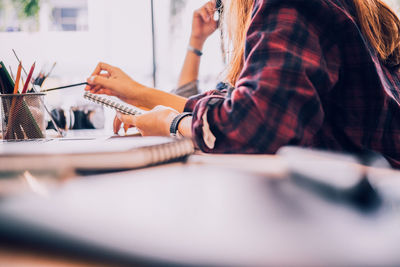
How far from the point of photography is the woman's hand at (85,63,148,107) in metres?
1.09

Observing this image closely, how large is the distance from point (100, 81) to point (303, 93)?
2.43 feet

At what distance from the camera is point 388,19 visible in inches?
30.4

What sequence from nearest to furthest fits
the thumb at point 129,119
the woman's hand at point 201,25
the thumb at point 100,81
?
the thumb at point 129,119 < the thumb at point 100,81 < the woman's hand at point 201,25

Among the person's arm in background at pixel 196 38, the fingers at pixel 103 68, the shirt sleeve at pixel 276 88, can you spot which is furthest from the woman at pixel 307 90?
the person's arm in background at pixel 196 38

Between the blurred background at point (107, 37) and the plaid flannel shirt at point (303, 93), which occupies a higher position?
the blurred background at point (107, 37)

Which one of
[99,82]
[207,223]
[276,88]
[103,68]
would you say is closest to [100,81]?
[99,82]

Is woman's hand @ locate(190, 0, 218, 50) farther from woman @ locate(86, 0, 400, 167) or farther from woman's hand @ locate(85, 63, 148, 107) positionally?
woman @ locate(86, 0, 400, 167)

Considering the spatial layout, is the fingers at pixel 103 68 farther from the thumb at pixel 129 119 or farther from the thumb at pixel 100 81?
the thumb at pixel 129 119

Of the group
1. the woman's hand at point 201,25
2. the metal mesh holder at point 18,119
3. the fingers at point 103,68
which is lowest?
the metal mesh holder at point 18,119

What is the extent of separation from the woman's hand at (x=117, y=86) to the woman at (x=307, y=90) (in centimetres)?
42

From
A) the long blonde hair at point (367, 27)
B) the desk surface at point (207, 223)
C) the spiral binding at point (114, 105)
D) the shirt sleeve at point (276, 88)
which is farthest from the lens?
the spiral binding at point (114, 105)

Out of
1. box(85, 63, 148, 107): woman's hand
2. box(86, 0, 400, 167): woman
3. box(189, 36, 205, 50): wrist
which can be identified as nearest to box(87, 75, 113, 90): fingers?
box(85, 63, 148, 107): woman's hand

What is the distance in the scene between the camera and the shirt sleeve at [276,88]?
515 mm

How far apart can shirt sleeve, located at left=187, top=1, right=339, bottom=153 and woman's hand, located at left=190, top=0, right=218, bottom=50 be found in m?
1.12
